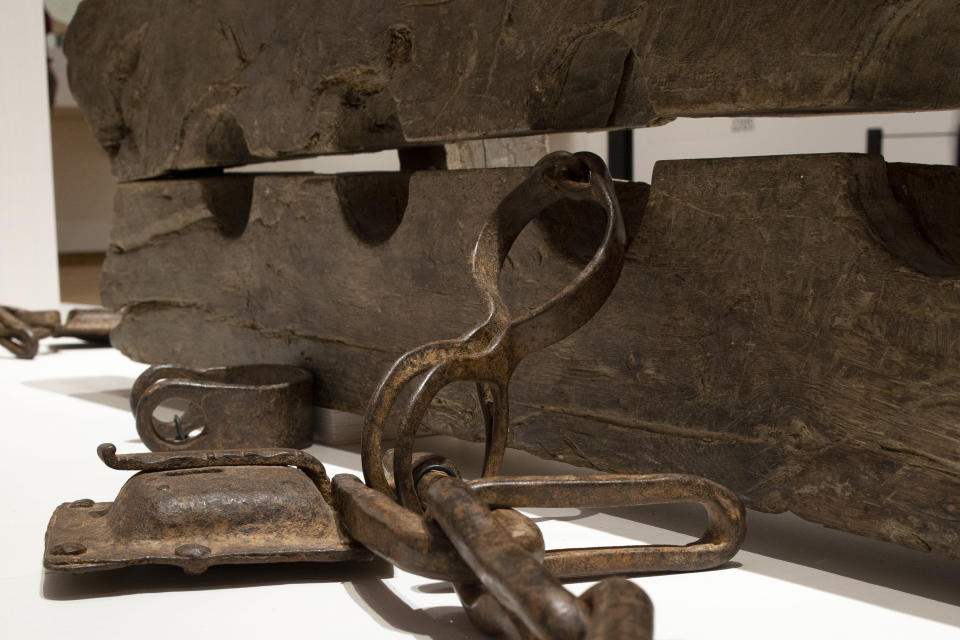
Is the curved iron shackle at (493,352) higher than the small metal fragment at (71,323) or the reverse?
higher

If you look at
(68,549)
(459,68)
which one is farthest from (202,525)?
(459,68)

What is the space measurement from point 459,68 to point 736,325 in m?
0.67

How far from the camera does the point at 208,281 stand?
8.49 ft

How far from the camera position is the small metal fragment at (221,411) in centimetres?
201

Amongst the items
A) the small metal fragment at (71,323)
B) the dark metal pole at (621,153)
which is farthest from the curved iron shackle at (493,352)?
the small metal fragment at (71,323)

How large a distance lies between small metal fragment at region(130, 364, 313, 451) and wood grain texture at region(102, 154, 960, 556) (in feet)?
0.40

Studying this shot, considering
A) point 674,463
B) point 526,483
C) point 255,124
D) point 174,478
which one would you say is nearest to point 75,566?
point 174,478

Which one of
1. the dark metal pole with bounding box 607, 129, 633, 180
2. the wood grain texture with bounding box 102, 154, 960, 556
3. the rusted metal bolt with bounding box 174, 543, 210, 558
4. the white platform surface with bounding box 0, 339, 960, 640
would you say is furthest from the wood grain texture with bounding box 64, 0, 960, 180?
the dark metal pole with bounding box 607, 129, 633, 180

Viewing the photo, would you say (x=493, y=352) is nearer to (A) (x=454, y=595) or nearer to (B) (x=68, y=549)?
(A) (x=454, y=595)

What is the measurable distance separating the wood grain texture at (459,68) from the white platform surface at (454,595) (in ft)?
2.04

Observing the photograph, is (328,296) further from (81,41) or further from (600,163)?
(81,41)

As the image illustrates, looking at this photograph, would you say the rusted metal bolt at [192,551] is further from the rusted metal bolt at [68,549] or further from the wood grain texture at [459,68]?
the wood grain texture at [459,68]

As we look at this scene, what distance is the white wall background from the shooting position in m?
4.67

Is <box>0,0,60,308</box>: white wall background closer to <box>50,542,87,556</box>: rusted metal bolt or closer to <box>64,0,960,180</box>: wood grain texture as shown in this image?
<box>64,0,960,180</box>: wood grain texture
